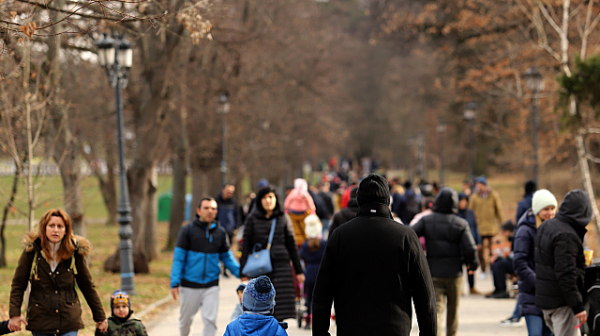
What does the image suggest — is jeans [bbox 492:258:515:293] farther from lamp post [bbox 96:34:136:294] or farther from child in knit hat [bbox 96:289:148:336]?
child in knit hat [bbox 96:289:148:336]

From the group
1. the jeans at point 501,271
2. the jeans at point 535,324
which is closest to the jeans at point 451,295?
the jeans at point 535,324

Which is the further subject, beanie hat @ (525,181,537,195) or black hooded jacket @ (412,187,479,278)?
beanie hat @ (525,181,537,195)

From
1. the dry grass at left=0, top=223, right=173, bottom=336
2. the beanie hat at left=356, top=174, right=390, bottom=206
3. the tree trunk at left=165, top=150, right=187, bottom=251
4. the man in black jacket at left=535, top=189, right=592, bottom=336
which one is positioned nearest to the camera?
the beanie hat at left=356, top=174, right=390, bottom=206

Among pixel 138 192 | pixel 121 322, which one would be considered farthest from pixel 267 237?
pixel 138 192

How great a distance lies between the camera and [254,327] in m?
4.77

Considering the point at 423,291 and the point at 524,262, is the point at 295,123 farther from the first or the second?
the point at 423,291

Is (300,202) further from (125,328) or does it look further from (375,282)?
(375,282)

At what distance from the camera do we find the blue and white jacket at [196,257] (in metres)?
8.09

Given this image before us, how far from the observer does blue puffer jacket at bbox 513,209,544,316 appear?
7.44 meters

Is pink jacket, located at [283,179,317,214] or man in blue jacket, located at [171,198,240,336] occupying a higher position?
pink jacket, located at [283,179,317,214]

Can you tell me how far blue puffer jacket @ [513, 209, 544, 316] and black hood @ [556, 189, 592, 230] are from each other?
3.63ft

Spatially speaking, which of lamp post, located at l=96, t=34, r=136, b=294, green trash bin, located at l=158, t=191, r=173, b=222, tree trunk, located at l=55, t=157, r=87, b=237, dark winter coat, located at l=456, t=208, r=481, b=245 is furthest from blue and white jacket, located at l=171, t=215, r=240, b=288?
green trash bin, located at l=158, t=191, r=173, b=222

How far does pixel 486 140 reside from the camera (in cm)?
3856

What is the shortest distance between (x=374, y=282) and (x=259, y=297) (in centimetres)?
75
